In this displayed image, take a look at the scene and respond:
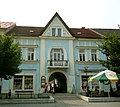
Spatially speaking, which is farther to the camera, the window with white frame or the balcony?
the window with white frame

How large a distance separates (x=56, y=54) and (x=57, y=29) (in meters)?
3.81

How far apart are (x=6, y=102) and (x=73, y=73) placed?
13.2m

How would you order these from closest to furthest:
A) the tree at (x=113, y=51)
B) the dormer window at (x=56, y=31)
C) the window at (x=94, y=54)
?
the tree at (x=113, y=51), the dormer window at (x=56, y=31), the window at (x=94, y=54)

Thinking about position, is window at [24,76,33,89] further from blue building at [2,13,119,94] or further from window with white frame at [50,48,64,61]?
window with white frame at [50,48,64,61]

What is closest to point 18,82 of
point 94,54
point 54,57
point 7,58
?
point 54,57

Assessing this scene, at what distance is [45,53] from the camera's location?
30250 mm

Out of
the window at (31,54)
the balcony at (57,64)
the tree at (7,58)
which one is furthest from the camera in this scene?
the window at (31,54)

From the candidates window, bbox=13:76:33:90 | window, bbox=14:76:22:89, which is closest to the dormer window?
window, bbox=13:76:33:90

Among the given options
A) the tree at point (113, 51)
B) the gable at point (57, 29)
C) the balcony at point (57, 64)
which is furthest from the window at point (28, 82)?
the tree at point (113, 51)

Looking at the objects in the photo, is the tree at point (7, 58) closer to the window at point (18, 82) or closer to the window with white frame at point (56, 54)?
the window at point (18, 82)

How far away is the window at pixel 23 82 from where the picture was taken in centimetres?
2897

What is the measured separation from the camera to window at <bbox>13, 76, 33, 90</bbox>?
29.0m

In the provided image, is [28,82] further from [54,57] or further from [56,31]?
[56,31]

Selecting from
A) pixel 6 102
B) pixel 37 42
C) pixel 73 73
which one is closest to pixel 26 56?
pixel 37 42
